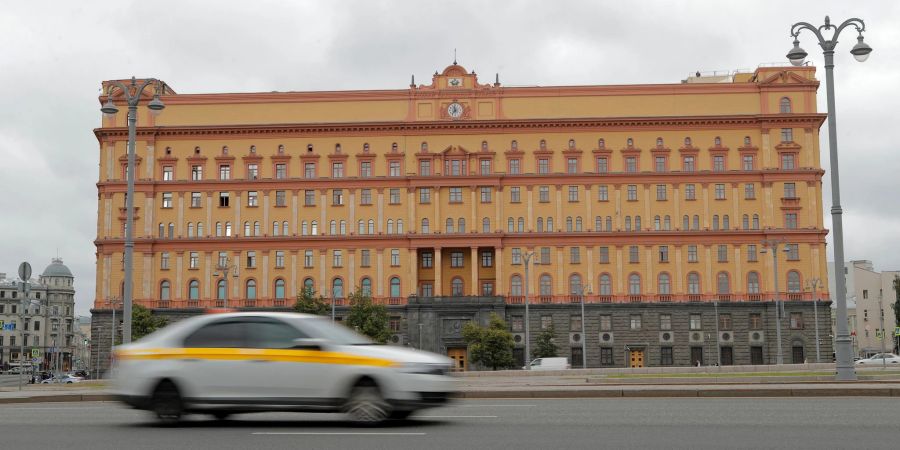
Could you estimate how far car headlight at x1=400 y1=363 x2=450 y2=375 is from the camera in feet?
49.3

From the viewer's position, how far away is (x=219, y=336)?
16.0 meters

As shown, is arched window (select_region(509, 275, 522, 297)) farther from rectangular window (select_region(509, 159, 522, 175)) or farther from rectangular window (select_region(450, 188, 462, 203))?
rectangular window (select_region(509, 159, 522, 175))

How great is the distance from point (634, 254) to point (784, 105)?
62.6 feet

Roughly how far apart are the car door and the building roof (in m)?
184

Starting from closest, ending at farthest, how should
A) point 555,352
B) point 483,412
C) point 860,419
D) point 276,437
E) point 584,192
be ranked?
point 276,437 → point 860,419 → point 483,412 → point 555,352 → point 584,192

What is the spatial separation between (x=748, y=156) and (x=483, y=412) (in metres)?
80.2

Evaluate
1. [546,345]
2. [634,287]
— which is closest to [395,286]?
[546,345]

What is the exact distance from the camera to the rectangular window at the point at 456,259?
9356 centimetres

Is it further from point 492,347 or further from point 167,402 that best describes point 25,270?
point 492,347

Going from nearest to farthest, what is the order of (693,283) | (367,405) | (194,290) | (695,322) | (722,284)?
(367,405)
(695,322)
(722,284)
(693,283)
(194,290)

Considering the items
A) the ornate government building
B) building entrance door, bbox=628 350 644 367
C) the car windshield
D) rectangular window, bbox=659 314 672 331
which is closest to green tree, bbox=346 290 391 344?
the ornate government building

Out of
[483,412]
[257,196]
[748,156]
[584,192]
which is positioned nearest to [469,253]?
[584,192]

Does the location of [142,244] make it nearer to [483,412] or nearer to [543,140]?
[543,140]

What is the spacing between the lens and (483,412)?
1748cm
